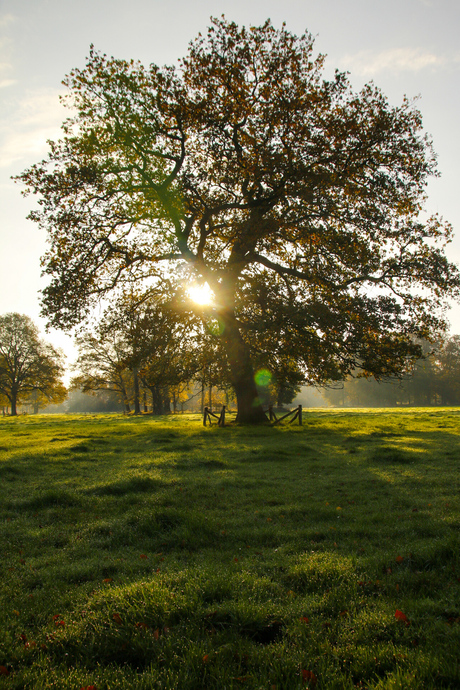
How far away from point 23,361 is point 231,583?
62.4 metres

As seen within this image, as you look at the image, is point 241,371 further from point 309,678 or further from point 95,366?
point 95,366

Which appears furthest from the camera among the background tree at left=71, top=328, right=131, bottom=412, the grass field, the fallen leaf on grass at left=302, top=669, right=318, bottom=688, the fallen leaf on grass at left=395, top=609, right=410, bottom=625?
the background tree at left=71, top=328, right=131, bottom=412

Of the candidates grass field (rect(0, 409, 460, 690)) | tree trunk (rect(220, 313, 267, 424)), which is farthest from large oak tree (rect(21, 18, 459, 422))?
grass field (rect(0, 409, 460, 690))

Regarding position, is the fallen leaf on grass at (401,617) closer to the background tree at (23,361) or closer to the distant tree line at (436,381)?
the background tree at (23,361)

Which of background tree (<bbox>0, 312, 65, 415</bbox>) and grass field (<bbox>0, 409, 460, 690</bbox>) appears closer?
grass field (<bbox>0, 409, 460, 690</bbox>)

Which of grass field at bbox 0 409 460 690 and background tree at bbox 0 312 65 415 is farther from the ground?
background tree at bbox 0 312 65 415

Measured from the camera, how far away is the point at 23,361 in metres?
58.4

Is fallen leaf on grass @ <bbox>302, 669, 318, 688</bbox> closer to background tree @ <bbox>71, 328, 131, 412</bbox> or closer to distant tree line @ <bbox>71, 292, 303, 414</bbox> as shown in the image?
distant tree line @ <bbox>71, 292, 303, 414</bbox>

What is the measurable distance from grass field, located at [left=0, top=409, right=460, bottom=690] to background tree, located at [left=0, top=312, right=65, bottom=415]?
53.4m

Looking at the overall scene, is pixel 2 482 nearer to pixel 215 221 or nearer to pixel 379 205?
pixel 215 221

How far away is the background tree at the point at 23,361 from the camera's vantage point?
57.6 m

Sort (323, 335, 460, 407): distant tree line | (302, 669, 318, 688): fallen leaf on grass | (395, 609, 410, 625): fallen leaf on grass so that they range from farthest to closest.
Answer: (323, 335, 460, 407): distant tree line
(395, 609, 410, 625): fallen leaf on grass
(302, 669, 318, 688): fallen leaf on grass

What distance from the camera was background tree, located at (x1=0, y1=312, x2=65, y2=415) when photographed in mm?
57625

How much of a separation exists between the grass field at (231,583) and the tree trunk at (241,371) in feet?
45.7
